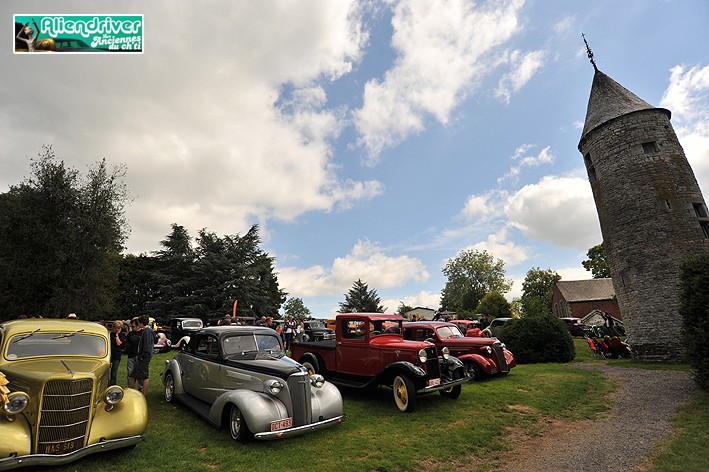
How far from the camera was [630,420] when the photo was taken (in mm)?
7492

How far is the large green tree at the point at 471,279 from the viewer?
69.4m

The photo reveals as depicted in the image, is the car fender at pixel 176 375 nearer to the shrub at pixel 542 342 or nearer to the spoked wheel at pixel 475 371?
the spoked wheel at pixel 475 371

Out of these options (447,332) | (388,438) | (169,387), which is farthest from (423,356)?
(169,387)

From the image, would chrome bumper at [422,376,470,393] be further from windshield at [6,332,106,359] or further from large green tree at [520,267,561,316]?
large green tree at [520,267,561,316]

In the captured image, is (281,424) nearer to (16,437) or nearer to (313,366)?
(16,437)

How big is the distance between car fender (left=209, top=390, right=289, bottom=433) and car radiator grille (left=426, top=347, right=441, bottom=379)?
3675mm

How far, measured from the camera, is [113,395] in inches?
205

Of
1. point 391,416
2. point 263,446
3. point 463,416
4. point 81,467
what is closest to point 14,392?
point 81,467

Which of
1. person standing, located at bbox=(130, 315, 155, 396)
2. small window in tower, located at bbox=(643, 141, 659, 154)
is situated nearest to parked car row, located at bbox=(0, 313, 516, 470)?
person standing, located at bbox=(130, 315, 155, 396)

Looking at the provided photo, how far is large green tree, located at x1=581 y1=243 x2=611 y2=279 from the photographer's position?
52094 millimetres

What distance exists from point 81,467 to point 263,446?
8.12 feet

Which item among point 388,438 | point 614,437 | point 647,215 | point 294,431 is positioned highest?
point 647,215

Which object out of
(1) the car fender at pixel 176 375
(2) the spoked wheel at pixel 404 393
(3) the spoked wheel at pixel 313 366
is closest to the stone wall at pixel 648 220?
(2) the spoked wheel at pixel 404 393

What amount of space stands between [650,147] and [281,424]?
20.1 metres
